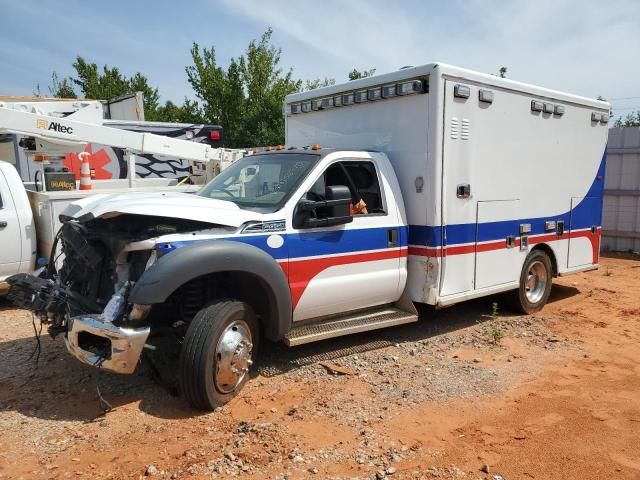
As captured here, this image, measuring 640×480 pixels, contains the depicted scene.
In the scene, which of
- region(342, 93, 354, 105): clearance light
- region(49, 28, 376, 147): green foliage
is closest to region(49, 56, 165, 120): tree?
region(49, 28, 376, 147): green foliage

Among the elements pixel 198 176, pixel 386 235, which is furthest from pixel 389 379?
pixel 198 176

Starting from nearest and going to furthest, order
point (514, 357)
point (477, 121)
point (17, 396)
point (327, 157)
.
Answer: point (17, 396)
point (327, 157)
point (514, 357)
point (477, 121)

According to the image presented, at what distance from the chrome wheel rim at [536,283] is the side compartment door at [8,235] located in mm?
6616

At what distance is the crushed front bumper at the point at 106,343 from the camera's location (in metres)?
3.77

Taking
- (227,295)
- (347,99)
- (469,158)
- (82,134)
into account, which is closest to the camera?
(227,295)

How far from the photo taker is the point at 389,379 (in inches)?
192

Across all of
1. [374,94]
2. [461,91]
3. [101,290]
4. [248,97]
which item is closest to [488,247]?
[461,91]

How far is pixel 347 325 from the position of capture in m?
5.24

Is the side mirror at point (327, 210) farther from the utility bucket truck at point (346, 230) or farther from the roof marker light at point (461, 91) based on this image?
the roof marker light at point (461, 91)

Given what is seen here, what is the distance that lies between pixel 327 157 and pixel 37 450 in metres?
3.31

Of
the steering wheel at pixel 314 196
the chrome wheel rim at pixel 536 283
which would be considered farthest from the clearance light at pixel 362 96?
the chrome wheel rim at pixel 536 283

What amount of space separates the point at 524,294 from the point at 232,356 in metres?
4.33

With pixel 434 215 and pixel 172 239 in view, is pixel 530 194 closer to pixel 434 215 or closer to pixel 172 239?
pixel 434 215

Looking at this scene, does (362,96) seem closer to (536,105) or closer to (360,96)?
(360,96)
